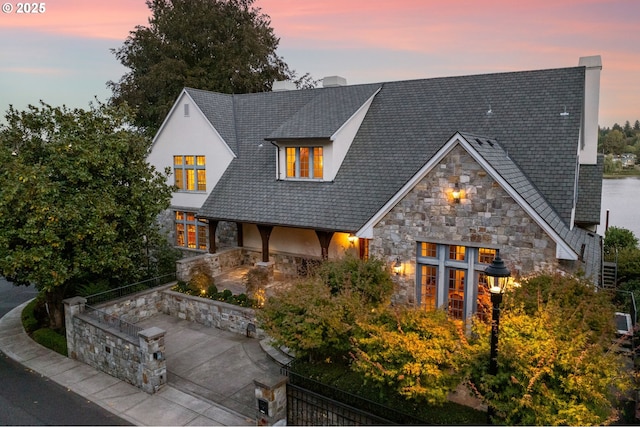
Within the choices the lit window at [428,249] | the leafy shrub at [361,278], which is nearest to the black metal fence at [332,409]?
the leafy shrub at [361,278]

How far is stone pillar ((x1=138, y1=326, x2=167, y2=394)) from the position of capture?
10.8 m

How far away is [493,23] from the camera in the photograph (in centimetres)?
1706

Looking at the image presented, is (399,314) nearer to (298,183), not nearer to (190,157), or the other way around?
(298,183)

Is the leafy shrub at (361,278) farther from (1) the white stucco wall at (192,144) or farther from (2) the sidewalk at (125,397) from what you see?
(1) the white stucco wall at (192,144)

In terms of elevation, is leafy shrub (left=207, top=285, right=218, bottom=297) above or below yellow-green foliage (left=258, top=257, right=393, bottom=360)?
below

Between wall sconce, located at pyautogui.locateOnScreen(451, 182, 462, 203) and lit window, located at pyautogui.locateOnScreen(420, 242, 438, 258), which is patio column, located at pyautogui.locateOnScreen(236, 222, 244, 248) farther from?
wall sconce, located at pyautogui.locateOnScreen(451, 182, 462, 203)

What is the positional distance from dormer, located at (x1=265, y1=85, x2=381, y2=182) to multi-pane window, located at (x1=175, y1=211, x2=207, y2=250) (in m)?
5.62

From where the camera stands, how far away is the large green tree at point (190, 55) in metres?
31.1

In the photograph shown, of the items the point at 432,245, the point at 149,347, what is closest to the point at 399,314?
the point at 432,245

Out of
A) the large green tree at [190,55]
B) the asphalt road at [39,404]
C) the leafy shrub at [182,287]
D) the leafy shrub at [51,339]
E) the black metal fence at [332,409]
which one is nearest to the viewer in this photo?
the black metal fence at [332,409]

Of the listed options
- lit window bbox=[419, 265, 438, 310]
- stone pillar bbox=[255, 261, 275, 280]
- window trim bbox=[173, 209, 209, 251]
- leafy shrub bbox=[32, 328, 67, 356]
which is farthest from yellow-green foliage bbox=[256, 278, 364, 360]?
window trim bbox=[173, 209, 209, 251]

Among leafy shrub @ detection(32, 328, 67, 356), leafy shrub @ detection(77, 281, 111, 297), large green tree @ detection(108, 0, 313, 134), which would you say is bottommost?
leafy shrub @ detection(32, 328, 67, 356)

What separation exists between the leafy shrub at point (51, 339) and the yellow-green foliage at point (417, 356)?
33.6 ft

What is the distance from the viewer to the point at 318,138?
16.6 meters
